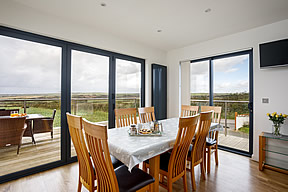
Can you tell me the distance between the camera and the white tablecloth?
52.0 inches

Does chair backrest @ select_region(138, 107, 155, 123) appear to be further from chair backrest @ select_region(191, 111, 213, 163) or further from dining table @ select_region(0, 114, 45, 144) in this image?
dining table @ select_region(0, 114, 45, 144)

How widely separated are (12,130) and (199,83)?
400 cm

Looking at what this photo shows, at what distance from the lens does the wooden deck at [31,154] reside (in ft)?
7.23

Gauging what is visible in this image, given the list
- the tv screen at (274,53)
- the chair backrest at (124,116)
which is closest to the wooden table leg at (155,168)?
the chair backrest at (124,116)

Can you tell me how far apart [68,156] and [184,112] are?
2.43 metres

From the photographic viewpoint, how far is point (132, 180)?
1355mm

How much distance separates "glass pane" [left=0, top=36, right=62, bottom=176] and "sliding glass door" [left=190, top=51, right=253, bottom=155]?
3.33m

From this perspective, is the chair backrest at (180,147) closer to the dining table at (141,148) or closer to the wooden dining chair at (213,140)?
the dining table at (141,148)

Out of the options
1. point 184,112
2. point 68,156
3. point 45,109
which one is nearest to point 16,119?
point 45,109

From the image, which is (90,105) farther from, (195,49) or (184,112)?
(195,49)

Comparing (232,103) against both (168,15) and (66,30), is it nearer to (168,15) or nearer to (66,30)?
(168,15)

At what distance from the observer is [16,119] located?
228cm

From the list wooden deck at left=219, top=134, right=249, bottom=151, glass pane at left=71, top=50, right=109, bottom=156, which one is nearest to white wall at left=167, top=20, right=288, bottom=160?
wooden deck at left=219, top=134, right=249, bottom=151

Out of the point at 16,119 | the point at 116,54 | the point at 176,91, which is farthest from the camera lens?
the point at 176,91
